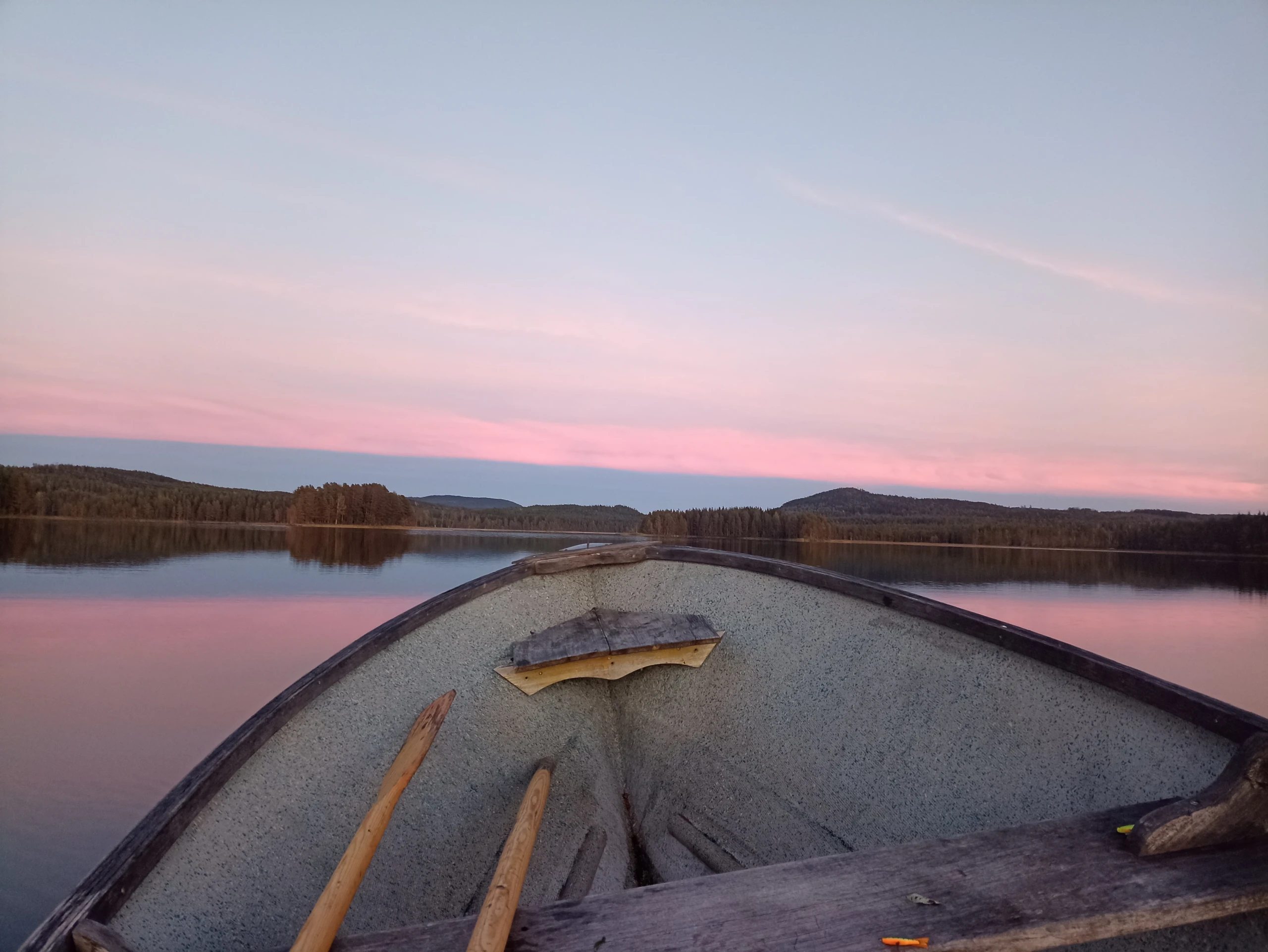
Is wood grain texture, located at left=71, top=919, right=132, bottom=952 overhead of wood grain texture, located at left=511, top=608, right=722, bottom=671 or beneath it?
beneath

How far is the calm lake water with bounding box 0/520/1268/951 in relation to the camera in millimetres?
5746

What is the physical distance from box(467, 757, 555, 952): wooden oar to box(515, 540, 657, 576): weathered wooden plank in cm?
183

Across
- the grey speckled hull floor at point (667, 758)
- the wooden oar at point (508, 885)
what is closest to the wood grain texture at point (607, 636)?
the grey speckled hull floor at point (667, 758)

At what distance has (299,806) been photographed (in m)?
2.59

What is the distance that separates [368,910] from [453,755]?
741mm

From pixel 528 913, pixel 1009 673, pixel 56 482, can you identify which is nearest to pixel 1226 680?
pixel 1009 673

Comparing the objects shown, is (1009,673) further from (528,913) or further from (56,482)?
(56,482)

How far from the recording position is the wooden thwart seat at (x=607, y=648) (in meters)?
3.64

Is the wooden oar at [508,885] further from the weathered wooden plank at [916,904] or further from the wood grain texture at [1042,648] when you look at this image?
the wood grain texture at [1042,648]

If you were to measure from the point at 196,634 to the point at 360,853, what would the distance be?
14.0m

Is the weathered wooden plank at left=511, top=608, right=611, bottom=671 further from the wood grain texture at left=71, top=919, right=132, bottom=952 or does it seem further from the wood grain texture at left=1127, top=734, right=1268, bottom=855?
the wood grain texture at left=1127, top=734, right=1268, bottom=855

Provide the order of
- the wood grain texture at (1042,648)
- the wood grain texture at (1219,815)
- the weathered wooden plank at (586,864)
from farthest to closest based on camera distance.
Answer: the weathered wooden plank at (586,864) → the wood grain texture at (1042,648) → the wood grain texture at (1219,815)

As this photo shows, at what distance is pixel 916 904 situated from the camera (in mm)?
1592

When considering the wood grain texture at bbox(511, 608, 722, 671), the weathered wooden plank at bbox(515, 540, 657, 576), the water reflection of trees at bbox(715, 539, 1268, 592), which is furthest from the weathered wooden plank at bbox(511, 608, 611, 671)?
the water reflection of trees at bbox(715, 539, 1268, 592)
